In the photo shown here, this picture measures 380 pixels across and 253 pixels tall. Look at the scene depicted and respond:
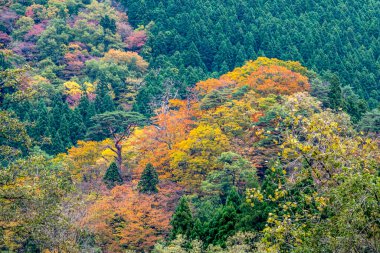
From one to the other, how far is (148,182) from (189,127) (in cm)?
821

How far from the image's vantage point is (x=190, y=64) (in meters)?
72.0

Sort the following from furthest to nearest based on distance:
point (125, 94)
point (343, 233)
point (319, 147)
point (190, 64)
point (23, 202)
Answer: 1. point (190, 64)
2. point (125, 94)
3. point (23, 202)
4. point (319, 147)
5. point (343, 233)

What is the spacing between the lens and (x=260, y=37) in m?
74.9

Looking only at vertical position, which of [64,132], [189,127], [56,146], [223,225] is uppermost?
[189,127]

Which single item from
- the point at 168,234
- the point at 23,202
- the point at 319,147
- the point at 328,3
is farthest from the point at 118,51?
the point at 319,147

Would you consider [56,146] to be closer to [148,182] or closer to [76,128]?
[76,128]

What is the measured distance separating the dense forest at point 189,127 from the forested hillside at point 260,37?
220 mm

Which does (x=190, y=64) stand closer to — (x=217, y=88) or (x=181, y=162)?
(x=217, y=88)

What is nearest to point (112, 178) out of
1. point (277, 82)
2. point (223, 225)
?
point (223, 225)

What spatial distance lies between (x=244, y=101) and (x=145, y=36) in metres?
42.4

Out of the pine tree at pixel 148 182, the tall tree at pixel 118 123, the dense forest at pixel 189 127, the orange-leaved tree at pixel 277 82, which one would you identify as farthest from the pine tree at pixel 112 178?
the orange-leaved tree at pixel 277 82

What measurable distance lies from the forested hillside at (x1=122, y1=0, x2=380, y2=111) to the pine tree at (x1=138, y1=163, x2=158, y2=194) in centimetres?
2469

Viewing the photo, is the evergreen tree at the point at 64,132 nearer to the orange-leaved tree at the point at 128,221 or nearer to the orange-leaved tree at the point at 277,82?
the orange-leaved tree at the point at 277,82

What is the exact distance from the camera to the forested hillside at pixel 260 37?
216 feet
